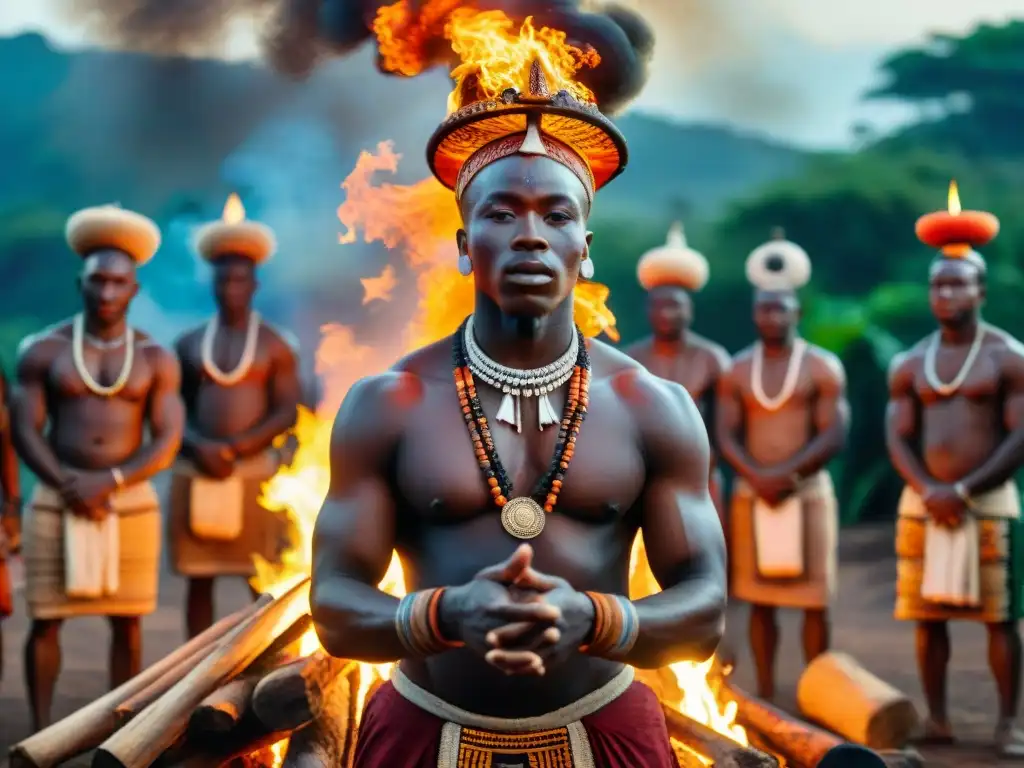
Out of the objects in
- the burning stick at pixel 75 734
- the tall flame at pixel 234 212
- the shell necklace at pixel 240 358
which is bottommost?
the burning stick at pixel 75 734

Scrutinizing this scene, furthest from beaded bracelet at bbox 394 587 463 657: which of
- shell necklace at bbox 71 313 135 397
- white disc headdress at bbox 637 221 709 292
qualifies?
white disc headdress at bbox 637 221 709 292

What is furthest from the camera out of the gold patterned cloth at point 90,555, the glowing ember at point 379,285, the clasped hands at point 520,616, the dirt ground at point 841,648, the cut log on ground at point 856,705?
the dirt ground at point 841,648

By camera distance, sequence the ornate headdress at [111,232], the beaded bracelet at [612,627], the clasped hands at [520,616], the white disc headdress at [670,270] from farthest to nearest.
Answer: the white disc headdress at [670,270] < the ornate headdress at [111,232] < the beaded bracelet at [612,627] < the clasped hands at [520,616]

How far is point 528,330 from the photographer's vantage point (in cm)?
304

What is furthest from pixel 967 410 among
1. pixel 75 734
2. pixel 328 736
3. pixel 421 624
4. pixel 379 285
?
pixel 421 624

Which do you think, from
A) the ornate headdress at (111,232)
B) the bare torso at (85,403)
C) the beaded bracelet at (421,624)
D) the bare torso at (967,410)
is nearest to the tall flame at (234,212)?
the ornate headdress at (111,232)

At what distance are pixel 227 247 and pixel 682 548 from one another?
5.81 metres

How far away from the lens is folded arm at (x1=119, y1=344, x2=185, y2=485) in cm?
728

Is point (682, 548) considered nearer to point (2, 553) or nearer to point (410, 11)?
point (410, 11)

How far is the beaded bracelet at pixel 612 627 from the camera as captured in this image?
2.71 m

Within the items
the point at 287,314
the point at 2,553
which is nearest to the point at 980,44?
the point at 287,314

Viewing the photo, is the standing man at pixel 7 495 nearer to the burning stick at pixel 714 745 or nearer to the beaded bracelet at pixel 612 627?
the burning stick at pixel 714 745

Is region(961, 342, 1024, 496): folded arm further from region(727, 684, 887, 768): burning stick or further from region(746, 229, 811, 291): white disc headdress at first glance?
region(727, 684, 887, 768): burning stick

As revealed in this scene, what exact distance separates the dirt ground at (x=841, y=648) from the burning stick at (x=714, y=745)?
243cm
